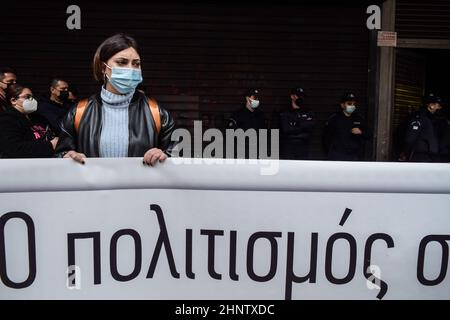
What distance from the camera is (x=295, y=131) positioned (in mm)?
5938

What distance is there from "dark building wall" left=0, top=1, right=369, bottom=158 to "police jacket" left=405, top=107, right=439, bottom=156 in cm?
158

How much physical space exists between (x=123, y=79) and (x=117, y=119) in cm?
21

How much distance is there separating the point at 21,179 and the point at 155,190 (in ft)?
1.99

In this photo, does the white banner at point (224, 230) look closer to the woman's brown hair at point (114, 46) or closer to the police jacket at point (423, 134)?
the woman's brown hair at point (114, 46)

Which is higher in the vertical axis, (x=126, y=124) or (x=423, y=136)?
(x=126, y=124)

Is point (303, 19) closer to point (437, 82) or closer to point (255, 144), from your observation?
point (255, 144)

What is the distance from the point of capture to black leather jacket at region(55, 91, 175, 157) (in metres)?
2.08

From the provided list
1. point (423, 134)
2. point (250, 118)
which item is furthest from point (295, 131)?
point (423, 134)

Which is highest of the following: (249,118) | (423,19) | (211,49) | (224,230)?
(423,19)

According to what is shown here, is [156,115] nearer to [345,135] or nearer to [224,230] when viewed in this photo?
[224,230]

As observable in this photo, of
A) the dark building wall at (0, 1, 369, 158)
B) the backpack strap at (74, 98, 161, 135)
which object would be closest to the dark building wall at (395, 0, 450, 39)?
the dark building wall at (0, 1, 369, 158)

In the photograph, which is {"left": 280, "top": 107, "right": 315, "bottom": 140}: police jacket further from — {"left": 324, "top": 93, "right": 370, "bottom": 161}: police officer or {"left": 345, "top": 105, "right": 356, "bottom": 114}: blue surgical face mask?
{"left": 345, "top": 105, "right": 356, "bottom": 114}: blue surgical face mask

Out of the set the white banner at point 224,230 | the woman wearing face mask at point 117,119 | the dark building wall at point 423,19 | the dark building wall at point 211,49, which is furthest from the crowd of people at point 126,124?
the dark building wall at point 423,19

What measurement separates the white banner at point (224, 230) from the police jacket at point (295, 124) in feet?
13.5
